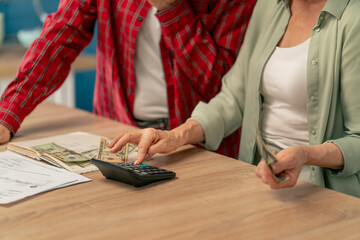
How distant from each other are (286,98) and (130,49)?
0.64 m

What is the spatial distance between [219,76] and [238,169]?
1.99ft

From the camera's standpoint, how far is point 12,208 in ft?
3.66

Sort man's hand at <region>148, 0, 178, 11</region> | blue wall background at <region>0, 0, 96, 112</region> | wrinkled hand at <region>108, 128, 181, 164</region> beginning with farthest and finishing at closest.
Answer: blue wall background at <region>0, 0, 96, 112</region>, man's hand at <region>148, 0, 178, 11</region>, wrinkled hand at <region>108, 128, 181, 164</region>

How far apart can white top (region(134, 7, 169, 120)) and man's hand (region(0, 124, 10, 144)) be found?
0.51m

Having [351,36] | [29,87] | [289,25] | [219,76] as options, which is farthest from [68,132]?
[351,36]

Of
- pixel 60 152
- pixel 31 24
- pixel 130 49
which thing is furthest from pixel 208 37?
pixel 31 24

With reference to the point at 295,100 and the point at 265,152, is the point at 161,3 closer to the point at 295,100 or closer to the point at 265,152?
the point at 295,100

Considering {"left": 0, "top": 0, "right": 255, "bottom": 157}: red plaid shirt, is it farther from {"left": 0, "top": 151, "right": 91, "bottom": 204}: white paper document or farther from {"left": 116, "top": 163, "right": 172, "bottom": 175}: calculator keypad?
{"left": 116, "top": 163, "right": 172, "bottom": 175}: calculator keypad

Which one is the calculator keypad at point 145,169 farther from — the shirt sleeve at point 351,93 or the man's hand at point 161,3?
the man's hand at point 161,3

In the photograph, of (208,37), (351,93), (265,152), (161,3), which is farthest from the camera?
(208,37)

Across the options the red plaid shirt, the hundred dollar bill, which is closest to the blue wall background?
the red plaid shirt

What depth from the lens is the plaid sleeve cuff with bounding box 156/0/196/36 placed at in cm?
175

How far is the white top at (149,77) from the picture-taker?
1.92 meters

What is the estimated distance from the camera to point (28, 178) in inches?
50.3
